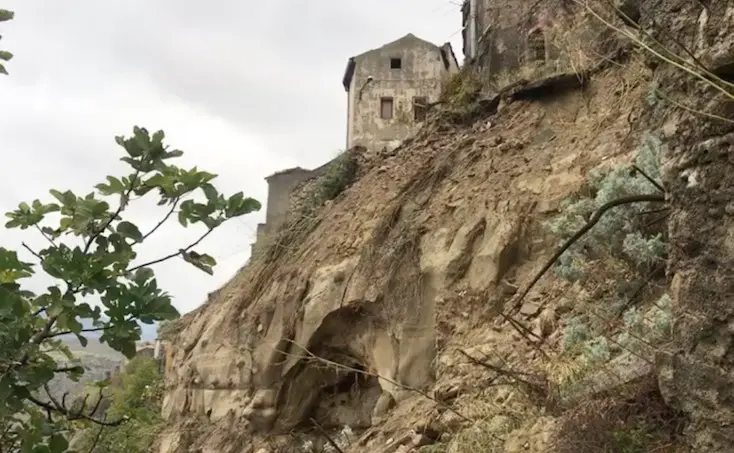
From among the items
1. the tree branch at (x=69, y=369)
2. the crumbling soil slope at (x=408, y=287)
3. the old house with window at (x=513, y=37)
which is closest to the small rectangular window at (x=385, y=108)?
→ the old house with window at (x=513, y=37)

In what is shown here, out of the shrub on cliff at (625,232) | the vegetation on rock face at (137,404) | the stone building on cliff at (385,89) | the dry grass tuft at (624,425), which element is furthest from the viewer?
the stone building on cliff at (385,89)

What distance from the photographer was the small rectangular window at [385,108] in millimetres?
22734

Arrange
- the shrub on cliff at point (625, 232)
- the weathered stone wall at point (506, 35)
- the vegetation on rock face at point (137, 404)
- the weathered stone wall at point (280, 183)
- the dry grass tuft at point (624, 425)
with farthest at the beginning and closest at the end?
the weathered stone wall at point (280, 183)
the vegetation on rock face at point (137, 404)
the weathered stone wall at point (506, 35)
the shrub on cliff at point (625, 232)
the dry grass tuft at point (624, 425)

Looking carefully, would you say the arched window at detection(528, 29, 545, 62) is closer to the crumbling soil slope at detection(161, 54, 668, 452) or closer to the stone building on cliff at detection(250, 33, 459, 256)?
the crumbling soil slope at detection(161, 54, 668, 452)

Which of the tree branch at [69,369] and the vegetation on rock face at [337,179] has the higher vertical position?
the vegetation on rock face at [337,179]

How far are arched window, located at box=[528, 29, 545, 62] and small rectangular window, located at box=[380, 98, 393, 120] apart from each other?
10.8 metres

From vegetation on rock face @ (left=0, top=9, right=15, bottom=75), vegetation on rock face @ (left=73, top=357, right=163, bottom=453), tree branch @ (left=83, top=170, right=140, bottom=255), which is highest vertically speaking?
vegetation on rock face @ (left=0, top=9, right=15, bottom=75)

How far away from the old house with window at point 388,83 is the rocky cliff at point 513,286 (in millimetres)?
7755

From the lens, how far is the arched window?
38.9ft

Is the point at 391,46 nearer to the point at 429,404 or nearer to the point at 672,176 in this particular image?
the point at 429,404

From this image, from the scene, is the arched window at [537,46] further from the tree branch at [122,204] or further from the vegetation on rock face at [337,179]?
the tree branch at [122,204]

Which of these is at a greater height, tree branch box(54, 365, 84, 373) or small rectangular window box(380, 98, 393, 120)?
small rectangular window box(380, 98, 393, 120)

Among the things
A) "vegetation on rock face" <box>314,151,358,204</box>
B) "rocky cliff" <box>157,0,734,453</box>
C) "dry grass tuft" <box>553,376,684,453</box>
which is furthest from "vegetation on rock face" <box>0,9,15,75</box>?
"vegetation on rock face" <box>314,151,358,204</box>

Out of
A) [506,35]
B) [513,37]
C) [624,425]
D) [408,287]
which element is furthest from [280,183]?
[624,425]
